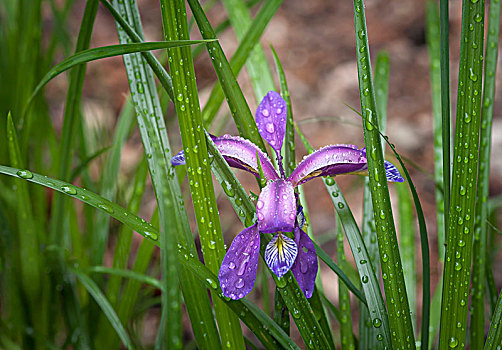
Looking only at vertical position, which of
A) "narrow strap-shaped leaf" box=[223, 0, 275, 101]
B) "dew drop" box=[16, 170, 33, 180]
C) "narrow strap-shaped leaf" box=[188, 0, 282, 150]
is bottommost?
"dew drop" box=[16, 170, 33, 180]

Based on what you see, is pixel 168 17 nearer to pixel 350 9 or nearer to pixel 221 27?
pixel 221 27

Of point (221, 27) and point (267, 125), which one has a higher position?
point (221, 27)

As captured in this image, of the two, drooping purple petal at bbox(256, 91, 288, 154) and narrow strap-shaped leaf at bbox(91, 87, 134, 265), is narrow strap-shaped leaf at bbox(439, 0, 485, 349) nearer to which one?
drooping purple petal at bbox(256, 91, 288, 154)

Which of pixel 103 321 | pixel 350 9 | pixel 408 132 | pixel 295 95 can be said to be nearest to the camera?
pixel 103 321

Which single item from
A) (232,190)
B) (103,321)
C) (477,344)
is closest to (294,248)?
(232,190)

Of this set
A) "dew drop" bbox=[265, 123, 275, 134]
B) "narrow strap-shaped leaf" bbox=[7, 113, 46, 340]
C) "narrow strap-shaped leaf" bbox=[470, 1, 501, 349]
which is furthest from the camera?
"narrow strap-shaped leaf" bbox=[7, 113, 46, 340]

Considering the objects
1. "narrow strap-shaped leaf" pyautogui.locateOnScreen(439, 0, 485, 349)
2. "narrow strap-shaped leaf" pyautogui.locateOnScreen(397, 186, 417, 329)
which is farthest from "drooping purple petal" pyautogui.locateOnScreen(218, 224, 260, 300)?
"narrow strap-shaped leaf" pyautogui.locateOnScreen(397, 186, 417, 329)

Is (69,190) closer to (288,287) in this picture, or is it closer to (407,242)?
(288,287)

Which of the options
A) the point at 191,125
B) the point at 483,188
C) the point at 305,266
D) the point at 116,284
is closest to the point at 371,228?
the point at 483,188
